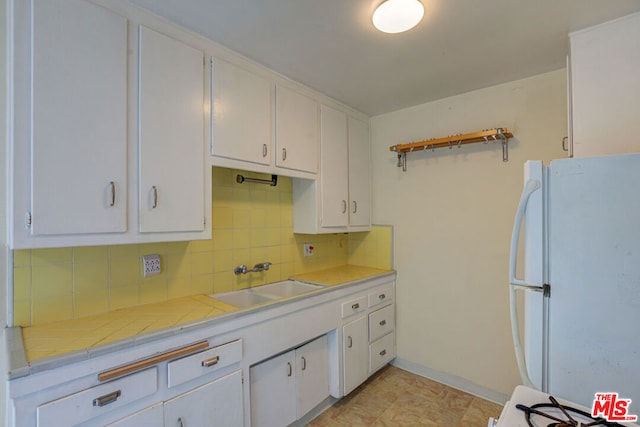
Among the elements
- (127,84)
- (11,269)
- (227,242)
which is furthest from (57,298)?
(127,84)

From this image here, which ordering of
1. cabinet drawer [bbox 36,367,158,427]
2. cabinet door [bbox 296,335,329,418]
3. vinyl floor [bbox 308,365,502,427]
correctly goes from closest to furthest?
cabinet drawer [bbox 36,367,158,427] → cabinet door [bbox 296,335,329,418] → vinyl floor [bbox 308,365,502,427]

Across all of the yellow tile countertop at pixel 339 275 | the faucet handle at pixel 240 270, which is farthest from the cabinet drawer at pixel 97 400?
the yellow tile countertop at pixel 339 275

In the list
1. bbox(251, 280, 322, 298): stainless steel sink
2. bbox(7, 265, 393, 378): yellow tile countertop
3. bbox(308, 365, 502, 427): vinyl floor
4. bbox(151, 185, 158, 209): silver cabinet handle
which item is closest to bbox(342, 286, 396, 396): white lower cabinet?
bbox(308, 365, 502, 427): vinyl floor

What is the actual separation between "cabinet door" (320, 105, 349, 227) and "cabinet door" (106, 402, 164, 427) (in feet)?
5.16

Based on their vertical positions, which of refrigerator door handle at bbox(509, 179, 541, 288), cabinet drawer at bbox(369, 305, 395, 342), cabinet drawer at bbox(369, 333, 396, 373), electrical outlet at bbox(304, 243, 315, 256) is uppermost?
refrigerator door handle at bbox(509, 179, 541, 288)

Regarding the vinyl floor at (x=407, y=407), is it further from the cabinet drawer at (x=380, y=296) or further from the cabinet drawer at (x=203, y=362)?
the cabinet drawer at (x=203, y=362)

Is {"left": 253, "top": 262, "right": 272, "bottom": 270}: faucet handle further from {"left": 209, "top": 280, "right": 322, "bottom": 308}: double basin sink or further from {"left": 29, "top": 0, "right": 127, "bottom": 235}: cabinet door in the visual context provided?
{"left": 29, "top": 0, "right": 127, "bottom": 235}: cabinet door

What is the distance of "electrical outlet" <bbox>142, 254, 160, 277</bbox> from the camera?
5.52 ft

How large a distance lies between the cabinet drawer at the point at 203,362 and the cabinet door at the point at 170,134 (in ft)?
2.06

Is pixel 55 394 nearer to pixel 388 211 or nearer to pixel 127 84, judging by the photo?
pixel 127 84

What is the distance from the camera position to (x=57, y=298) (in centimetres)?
142

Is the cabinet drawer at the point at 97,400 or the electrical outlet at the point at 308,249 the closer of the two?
the cabinet drawer at the point at 97,400

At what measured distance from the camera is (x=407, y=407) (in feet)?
7.23

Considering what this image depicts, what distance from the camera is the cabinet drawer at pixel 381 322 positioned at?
2498 millimetres
